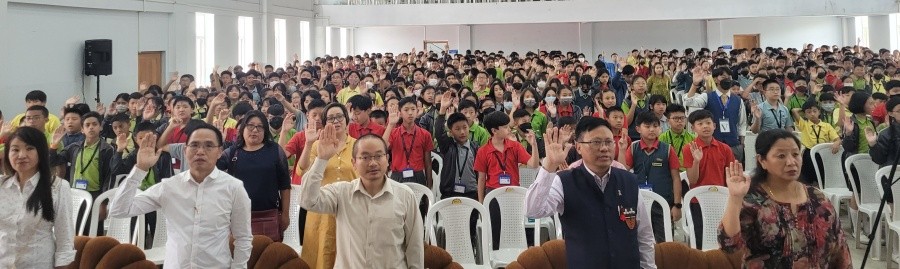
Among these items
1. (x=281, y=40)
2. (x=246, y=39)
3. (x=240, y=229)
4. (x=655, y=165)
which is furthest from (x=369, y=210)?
(x=281, y=40)

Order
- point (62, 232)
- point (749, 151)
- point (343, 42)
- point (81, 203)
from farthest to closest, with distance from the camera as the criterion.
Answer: point (343, 42), point (749, 151), point (81, 203), point (62, 232)

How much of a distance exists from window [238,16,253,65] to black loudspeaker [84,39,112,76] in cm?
496

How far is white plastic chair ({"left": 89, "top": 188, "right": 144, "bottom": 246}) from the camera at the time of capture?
172 inches

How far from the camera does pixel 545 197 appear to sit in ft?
9.22

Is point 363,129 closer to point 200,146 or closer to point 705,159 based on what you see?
point 705,159

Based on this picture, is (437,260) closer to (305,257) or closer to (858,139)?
(305,257)

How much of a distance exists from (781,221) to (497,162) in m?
2.58

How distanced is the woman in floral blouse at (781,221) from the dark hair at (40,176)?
Answer: 8.46ft

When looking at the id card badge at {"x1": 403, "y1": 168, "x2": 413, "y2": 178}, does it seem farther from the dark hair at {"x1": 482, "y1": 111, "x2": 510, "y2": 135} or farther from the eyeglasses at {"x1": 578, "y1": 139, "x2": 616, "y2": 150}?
the eyeglasses at {"x1": 578, "y1": 139, "x2": 616, "y2": 150}

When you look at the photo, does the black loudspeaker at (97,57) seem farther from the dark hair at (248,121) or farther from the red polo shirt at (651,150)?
the red polo shirt at (651,150)

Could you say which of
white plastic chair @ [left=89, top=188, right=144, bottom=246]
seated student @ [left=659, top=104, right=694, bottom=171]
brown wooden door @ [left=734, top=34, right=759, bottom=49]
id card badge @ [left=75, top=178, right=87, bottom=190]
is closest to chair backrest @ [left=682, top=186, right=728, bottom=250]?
seated student @ [left=659, top=104, right=694, bottom=171]

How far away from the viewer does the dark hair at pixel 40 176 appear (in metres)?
2.96

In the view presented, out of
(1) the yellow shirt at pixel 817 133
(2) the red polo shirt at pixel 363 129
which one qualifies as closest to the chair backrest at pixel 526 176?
(2) the red polo shirt at pixel 363 129

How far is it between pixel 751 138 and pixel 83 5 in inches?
338
